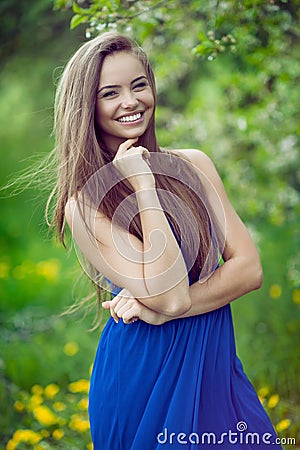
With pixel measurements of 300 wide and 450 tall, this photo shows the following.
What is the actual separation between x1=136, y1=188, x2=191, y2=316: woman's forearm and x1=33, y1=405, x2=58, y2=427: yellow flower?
4.93 feet

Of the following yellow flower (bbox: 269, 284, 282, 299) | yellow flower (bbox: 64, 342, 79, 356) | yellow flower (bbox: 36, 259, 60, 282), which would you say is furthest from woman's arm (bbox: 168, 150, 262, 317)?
yellow flower (bbox: 36, 259, 60, 282)

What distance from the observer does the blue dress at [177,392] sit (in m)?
1.97

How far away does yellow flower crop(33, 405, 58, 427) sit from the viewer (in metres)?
3.20

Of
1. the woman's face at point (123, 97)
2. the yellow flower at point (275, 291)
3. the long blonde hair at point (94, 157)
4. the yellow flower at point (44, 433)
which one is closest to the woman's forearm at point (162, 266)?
the long blonde hair at point (94, 157)

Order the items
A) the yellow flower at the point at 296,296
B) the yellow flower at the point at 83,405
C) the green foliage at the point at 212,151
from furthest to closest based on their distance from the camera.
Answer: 1. the yellow flower at the point at 296,296
2. the yellow flower at the point at 83,405
3. the green foliage at the point at 212,151

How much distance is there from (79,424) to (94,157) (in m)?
1.55

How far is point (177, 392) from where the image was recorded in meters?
1.97

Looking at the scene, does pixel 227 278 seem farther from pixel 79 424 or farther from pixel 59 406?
pixel 59 406

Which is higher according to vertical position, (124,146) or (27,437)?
(124,146)

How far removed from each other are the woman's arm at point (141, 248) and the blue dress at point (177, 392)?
154 millimetres

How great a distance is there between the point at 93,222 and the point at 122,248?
12 centimetres

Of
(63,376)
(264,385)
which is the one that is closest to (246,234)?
(264,385)
